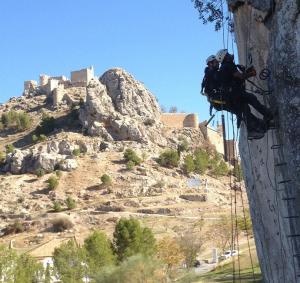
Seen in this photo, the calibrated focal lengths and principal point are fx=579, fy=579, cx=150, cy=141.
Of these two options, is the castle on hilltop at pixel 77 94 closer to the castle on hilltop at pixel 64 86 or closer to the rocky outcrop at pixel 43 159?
the castle on hilltop at pixel 64 86

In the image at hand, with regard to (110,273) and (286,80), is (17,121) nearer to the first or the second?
(110,273)

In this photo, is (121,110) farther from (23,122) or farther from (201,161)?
(23,122)

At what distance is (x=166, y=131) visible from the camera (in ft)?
255

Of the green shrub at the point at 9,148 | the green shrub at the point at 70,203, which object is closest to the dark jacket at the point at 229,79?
the green shrub at the point at 70,203

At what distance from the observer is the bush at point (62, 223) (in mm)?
50031

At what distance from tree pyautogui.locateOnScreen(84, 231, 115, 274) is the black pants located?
81.3 ft

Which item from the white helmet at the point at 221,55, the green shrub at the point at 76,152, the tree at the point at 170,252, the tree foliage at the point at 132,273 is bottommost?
the tree foliage at the point at 132,273

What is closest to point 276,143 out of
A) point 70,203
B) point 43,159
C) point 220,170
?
point 70,203

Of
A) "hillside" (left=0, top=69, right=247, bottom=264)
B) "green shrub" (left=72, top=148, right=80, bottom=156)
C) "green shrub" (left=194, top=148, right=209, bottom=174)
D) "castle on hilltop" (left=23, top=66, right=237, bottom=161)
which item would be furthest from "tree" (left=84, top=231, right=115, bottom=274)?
"castle on hilltop" (left=23, top=66, right=237, bottom=161)

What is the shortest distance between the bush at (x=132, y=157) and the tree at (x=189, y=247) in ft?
75.8

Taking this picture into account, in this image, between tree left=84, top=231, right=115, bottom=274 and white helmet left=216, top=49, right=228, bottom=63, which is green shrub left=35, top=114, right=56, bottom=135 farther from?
white helmet left=216, top=49, right=228, bottom=63

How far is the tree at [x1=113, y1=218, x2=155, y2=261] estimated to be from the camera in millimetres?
34188

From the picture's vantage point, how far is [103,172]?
6350 centimetres

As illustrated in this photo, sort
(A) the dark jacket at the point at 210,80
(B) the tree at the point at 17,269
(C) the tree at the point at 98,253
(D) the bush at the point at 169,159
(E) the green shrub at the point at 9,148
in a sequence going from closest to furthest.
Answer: (A) the dark jacket at the point at 210,80
(B) the tree at the point at 17,269
(C) the tree at the point at 98,253
(D) the bush at the point at 169,159
(E) the green shrub at the point at 9,148
